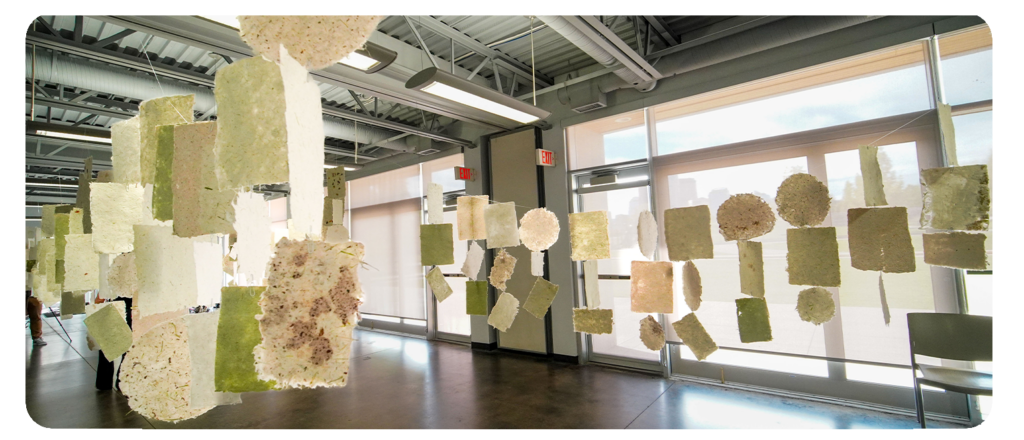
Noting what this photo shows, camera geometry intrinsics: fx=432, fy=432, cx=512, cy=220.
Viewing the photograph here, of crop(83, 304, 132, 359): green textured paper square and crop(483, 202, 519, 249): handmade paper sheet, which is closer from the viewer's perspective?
crop(83, 304, 132, 359): green textured paper square

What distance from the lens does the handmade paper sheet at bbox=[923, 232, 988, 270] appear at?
1.44 m

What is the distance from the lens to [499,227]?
1982 mm

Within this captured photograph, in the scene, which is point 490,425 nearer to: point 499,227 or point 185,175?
point 499,227

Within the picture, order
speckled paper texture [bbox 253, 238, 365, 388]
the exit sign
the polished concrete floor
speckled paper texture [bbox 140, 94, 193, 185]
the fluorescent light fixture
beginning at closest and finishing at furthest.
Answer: speckled paper texture [bbox 253, 238, 365, 388] < speckled paper texture [bbox 140, 94, 193, 185] < the fluorescent light fixture < the polished concrete floor < the exit sign

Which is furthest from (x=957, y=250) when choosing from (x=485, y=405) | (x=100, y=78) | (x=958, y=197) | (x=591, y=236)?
(x=100, y=78)

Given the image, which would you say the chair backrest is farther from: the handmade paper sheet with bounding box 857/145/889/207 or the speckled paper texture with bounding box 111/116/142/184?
the speckled paper texture with bounding box 111/116/142/184

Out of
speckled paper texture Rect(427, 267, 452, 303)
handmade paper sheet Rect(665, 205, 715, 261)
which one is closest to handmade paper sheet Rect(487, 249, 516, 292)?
speckled paper texture Rect(427, 267, 452, 303)

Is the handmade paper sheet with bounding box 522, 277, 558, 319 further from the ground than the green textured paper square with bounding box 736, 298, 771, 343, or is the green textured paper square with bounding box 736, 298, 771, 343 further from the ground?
the handmade paper sheet with bounding box 522, 277, 558, 319

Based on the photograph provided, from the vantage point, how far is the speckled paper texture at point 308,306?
1.88 feet

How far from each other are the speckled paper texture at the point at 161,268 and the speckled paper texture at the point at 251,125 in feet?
0.79

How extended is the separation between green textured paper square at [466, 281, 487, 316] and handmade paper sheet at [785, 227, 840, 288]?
129 centimetres

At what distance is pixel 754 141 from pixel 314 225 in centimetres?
399

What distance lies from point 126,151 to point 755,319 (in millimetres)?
2005

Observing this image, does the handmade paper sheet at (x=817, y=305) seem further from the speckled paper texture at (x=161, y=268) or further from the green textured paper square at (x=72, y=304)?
the green textured paper square at (x=72, y=304)
